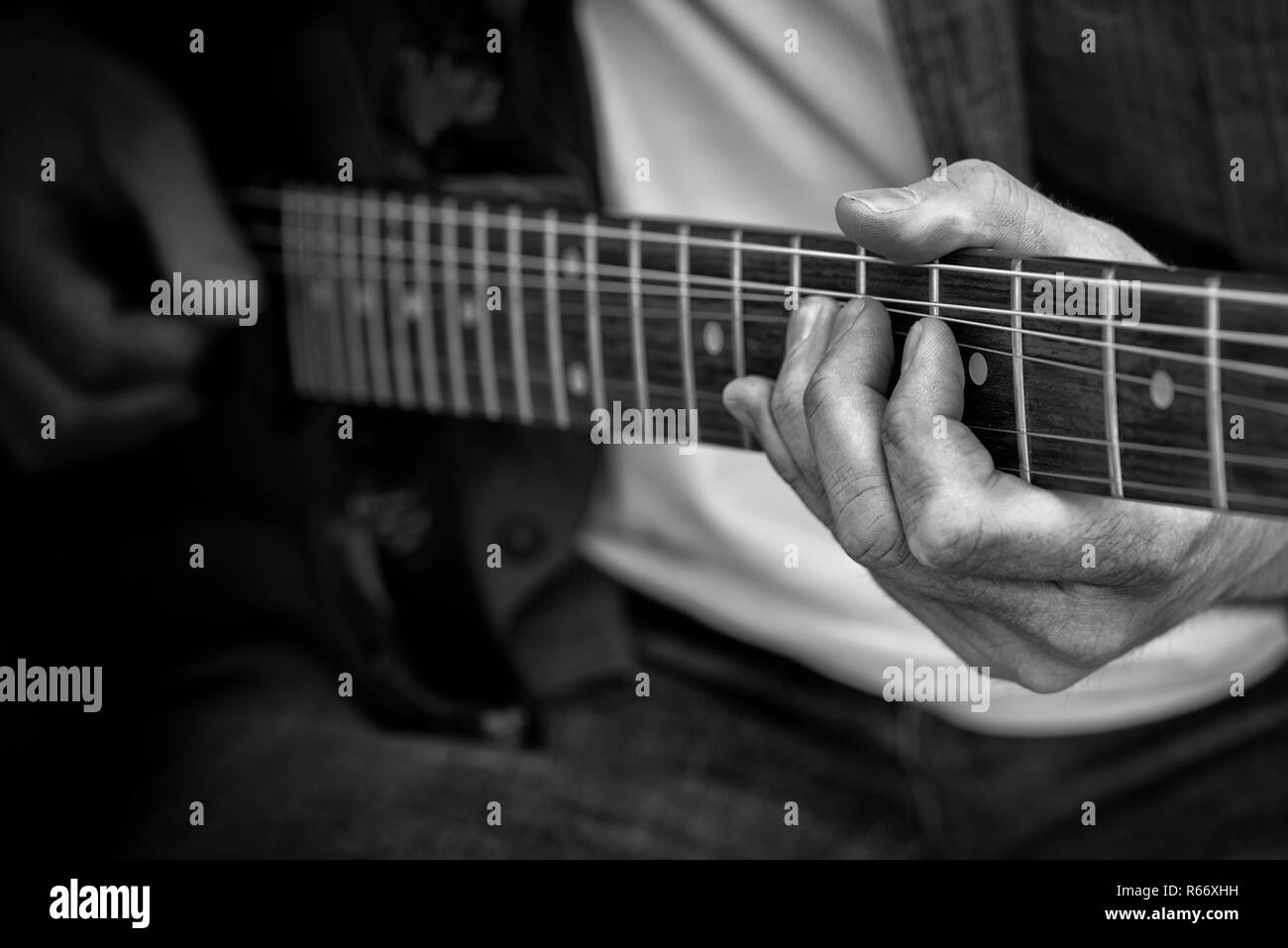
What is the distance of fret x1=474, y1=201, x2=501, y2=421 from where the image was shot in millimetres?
777

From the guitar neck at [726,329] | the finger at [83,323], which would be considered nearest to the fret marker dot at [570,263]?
the guitar neck at [726,329]

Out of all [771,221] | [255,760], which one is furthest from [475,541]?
[771,221]

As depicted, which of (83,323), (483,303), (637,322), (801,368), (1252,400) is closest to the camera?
(1252,400)

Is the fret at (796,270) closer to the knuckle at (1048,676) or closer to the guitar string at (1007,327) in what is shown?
the guitar string at (1007,327)

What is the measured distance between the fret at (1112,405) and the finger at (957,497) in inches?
1.2

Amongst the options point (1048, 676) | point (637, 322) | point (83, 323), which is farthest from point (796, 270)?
point (83, 323)

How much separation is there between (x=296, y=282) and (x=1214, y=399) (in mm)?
638

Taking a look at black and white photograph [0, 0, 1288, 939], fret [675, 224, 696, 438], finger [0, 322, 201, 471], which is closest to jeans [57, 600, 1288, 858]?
black and white photograph [0, 0, 1288, 939]

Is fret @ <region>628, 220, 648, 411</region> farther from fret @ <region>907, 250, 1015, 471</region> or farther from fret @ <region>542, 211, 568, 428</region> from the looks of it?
fret @ <region>907, 250, 1015, 471</region>

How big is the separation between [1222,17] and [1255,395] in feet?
1.17

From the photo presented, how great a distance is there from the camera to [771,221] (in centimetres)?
85

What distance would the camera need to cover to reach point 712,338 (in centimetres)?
63

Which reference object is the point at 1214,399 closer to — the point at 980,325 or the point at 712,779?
the point at 980,325

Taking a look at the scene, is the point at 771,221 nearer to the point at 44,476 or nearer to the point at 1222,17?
the point at 1222,17
